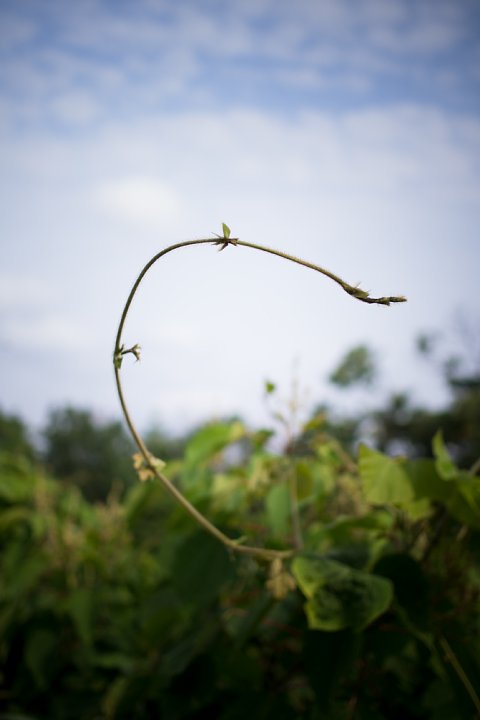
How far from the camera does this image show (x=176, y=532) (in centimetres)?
152

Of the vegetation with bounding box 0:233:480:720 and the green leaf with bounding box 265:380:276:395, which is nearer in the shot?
the vegetation with bounding box 0:233:480:720

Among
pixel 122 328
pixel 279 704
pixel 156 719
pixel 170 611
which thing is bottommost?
pixel 156 719

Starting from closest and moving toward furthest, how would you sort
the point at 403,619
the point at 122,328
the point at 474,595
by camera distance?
the point at 122,328 → the point at 403,619 → the point at 474,595

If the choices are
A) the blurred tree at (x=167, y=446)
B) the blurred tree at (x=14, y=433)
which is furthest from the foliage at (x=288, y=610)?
the blurred tree at (x=14, y=433)

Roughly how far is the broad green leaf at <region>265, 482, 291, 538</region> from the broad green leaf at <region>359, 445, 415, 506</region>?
17.4 inches

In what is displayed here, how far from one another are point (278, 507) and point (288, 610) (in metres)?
0.28

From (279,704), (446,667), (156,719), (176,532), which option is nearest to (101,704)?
(156,719)

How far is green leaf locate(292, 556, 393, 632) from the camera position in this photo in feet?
2.91

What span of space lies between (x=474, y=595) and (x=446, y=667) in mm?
164

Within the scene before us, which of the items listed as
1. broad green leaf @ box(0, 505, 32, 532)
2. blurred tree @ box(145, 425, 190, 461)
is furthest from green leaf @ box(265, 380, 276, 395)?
blurred tree @ box(145, 425, 190, 461)

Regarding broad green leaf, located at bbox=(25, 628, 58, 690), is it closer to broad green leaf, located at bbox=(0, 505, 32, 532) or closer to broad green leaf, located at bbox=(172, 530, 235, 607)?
broad green leaf, located at bbox=(0, 505, 32, 532)

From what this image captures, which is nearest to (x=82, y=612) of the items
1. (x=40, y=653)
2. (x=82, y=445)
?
(x=40, y=653)

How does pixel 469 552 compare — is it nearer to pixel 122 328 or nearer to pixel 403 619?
pixel 403 619

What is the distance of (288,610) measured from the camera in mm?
1266
